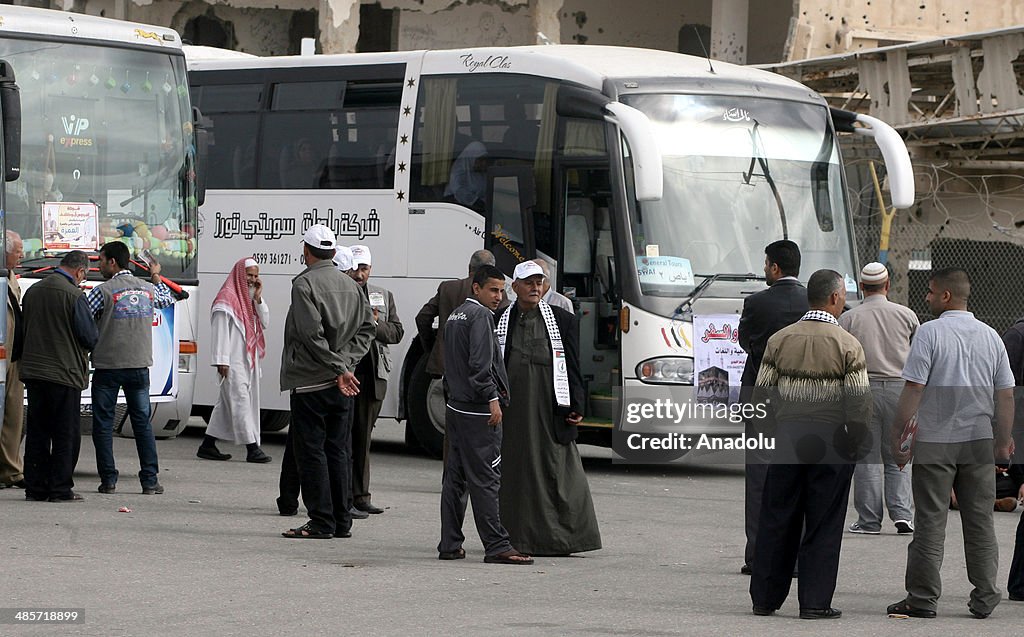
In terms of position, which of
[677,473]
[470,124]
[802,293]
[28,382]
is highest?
[470,124]

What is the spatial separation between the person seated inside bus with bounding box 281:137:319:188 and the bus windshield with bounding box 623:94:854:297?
369 cm

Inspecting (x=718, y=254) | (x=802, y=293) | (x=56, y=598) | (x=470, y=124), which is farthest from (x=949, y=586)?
(x=470, y=124)

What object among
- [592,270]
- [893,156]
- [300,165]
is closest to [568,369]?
[592,270]

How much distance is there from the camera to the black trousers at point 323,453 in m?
10.7

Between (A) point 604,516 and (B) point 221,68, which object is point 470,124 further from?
(A) point 604,516

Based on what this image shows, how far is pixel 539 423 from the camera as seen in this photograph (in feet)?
33.5

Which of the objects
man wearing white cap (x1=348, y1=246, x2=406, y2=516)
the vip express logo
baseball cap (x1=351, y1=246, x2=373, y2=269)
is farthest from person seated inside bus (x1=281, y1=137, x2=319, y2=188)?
man wearing white cap (x1=348, y1=246, x2=406, y2=516)

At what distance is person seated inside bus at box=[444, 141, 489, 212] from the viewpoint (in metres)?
16.1

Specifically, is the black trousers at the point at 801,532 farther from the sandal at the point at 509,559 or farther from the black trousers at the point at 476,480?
the black trousers at the point at 476,480

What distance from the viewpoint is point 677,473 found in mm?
16109

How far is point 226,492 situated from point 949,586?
19.2 ft

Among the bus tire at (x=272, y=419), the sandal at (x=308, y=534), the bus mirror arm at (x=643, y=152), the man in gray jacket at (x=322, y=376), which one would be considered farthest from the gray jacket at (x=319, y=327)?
the bus tire at (x=272, y=419)

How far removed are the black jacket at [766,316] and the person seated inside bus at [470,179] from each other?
251 inches

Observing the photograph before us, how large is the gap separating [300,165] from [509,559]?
8.25m
